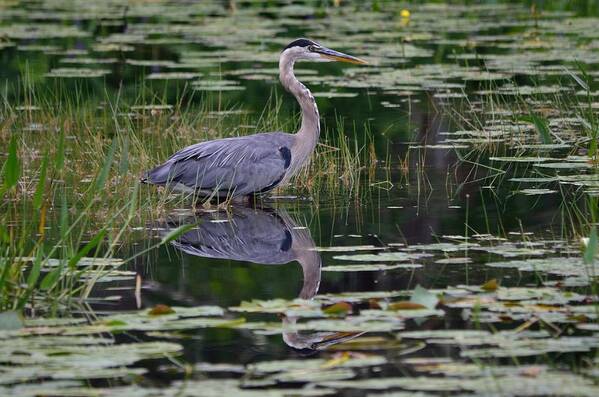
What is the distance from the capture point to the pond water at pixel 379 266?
455 centimetres

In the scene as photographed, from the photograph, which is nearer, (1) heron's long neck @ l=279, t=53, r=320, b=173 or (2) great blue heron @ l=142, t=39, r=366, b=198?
(2) great blue heron @ l=142, t=39, r=366, b=198

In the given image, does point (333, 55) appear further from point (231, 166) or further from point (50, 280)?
point (50, 280)

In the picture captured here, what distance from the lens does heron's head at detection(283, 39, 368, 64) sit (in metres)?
8.88

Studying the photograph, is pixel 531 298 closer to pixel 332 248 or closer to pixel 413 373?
pixel 413 373

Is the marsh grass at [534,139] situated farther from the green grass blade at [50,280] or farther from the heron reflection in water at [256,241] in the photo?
the green grass blade at [50,280]

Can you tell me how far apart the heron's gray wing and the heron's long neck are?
115 mm

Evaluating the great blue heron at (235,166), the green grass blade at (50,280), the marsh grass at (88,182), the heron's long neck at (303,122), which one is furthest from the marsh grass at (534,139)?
the green grass blade at (50,280)

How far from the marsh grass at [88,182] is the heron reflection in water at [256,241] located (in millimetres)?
379

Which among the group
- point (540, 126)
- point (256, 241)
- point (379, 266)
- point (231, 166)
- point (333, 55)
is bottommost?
point (256, 241)

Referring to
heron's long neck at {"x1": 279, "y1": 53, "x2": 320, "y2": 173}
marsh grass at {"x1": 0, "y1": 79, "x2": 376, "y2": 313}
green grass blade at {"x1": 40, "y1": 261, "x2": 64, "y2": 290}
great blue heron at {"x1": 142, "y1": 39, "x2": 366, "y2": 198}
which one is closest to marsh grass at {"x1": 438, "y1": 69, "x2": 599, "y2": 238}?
marsh grass at {"x1": 0, "y1": 79, "x2": 376, "y2": 313}

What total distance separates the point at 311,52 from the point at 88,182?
6.22 ft

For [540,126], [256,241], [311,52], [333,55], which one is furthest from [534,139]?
[256,241]

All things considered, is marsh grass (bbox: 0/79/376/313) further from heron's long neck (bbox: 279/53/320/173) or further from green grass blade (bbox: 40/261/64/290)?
heron's long neck (bbox: 279/53/320/173)

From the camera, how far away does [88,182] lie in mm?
8547
